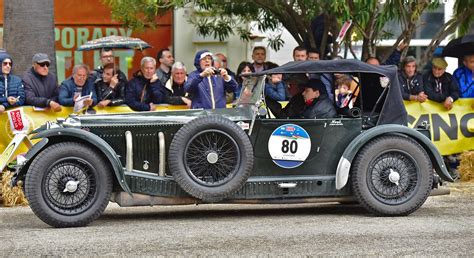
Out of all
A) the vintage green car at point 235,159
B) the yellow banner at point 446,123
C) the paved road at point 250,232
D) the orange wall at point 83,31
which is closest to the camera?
the paved road at point 250,232

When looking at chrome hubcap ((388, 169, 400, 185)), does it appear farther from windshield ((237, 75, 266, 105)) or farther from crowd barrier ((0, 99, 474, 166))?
crowd barrier ((0, 99, 474, 166))

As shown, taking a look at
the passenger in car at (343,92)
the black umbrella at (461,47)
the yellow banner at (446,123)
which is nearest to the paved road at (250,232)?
the passenger in car at (343,92)

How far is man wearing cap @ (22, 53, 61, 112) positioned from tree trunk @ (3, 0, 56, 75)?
3.51 ft

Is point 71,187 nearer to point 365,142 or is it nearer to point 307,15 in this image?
point 365,142

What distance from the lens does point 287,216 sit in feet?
38.9

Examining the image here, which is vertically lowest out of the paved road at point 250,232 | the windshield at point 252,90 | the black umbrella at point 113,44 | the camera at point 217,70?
the paved road at point 250,232

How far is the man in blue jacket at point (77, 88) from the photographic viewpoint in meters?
14.7

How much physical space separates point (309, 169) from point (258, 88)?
1.08 m

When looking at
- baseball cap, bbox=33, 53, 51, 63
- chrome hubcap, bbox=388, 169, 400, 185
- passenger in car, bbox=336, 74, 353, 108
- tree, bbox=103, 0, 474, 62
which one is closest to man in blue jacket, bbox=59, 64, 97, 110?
baseball cap, bbox=33, 53, 51, 63

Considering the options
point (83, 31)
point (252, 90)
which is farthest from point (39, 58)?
point (83, 31)

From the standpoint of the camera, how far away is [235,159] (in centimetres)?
1118

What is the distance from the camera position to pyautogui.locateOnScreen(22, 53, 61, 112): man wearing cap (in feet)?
47.5

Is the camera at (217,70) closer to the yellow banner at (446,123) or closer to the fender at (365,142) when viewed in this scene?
the fender at (365,142)

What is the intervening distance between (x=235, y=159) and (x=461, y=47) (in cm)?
665
